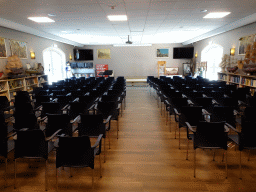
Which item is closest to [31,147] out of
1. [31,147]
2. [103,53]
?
[31,147]

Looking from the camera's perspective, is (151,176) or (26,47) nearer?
(151,176)

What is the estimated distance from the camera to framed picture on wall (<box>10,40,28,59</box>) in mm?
9000

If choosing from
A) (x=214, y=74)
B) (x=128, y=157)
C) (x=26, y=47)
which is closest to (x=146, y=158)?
(x=128, y=157)

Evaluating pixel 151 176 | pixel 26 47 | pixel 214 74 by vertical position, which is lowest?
pixel 151 176

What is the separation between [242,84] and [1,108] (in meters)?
9.89

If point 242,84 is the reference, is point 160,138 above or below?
below

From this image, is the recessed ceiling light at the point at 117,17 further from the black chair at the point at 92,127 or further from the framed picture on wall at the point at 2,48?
the black chair at the point at 92,127

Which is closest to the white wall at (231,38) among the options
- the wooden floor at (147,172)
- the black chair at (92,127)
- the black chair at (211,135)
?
the wooden floor at (147,172)

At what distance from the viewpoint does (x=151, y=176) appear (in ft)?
10.2

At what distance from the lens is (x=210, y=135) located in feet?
9.92

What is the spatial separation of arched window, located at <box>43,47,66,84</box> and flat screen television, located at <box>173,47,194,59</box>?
34.7 ft

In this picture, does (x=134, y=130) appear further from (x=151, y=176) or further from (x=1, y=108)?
(x=1, y=108)

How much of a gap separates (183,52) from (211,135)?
1590cm

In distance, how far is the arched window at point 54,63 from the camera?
12.9 metres
